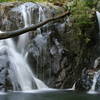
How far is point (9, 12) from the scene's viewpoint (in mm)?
20562

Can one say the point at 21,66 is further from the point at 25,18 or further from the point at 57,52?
the point at 25,18

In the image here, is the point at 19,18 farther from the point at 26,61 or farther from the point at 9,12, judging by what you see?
the point at 26,61

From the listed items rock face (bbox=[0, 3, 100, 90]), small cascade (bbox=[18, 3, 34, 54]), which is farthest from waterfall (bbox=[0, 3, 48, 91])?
rock face (bbox=[0, 3, 100, 90])

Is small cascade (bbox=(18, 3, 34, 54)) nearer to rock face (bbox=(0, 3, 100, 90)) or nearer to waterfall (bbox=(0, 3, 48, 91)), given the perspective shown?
waterfall (bbox=(0, 3, 48, 91))

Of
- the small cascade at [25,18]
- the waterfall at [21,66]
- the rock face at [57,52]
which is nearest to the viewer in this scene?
the waterfall at [21,66]

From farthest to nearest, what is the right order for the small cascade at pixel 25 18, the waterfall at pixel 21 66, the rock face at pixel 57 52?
the small cascade at pixel 25 18 < the rock face at pixel 57 52 < the waterfall at pixel 21 66

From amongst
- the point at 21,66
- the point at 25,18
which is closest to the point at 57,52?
the point at 21,66

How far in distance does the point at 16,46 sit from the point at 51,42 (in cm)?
207

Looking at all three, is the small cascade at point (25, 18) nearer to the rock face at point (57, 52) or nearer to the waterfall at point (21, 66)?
the waterfall at point (21, 66)

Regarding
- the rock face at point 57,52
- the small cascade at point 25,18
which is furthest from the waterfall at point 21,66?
the rock face at point 57,52

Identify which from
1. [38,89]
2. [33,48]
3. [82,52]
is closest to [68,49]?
[82,52]

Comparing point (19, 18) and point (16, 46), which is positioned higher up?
point (19, 18)

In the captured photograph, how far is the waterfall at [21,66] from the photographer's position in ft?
57.4

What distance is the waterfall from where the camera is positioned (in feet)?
57.4
